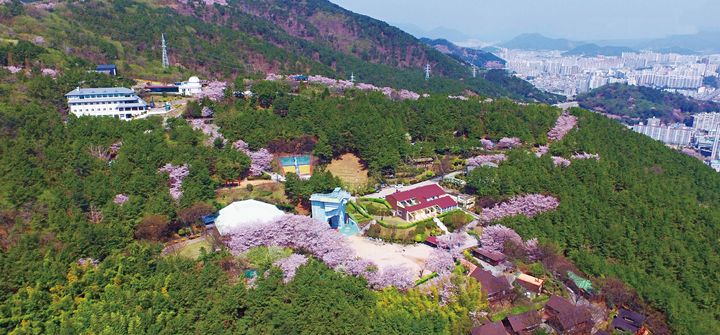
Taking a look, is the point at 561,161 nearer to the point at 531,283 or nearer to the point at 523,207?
the point at 523,207

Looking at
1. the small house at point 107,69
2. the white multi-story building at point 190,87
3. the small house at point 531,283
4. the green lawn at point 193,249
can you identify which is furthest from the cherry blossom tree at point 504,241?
the small house at point 107,69

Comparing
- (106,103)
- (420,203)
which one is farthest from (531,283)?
(106,103)

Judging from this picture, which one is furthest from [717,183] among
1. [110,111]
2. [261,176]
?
[110,111]

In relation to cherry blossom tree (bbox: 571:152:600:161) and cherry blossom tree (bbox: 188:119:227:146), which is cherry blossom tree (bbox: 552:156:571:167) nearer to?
cherry blossom tree (bbox: 571:152:600:161)

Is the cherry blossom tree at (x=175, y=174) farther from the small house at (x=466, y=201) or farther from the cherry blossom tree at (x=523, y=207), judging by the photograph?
the cherry blossom tree at (x=523, y=207)

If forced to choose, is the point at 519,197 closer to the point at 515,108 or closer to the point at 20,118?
the point at 515,108

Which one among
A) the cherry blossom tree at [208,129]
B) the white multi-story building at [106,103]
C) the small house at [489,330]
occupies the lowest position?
the small house at [489,330]

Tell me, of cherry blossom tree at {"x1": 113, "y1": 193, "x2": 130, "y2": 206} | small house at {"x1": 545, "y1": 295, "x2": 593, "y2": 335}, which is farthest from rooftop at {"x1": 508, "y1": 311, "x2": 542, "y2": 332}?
cherry blossom tree at {"x1": 113, "y1": 193, "x2": 130, "y2": 206}
